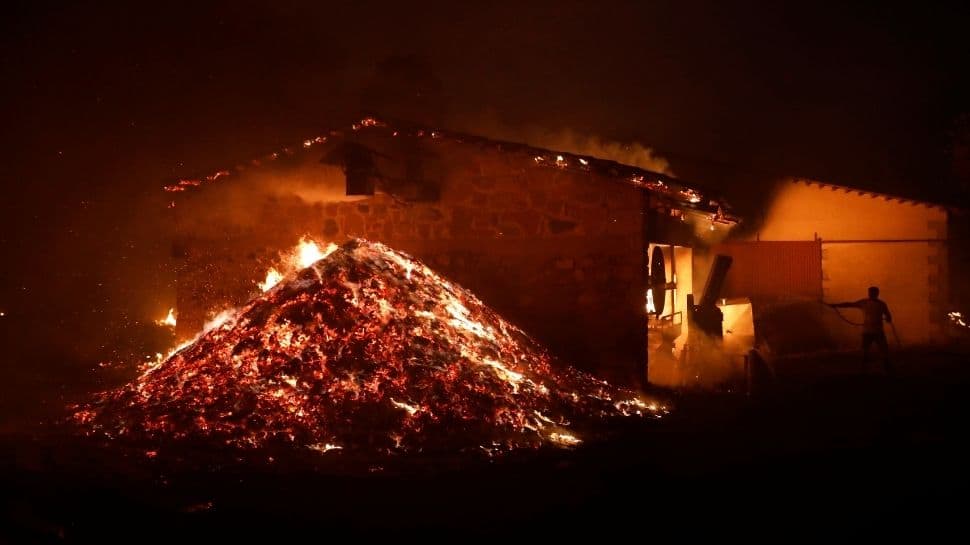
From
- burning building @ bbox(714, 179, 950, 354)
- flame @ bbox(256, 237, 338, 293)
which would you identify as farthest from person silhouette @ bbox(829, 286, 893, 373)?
flame @ bbox(256, 237, 338, 293)

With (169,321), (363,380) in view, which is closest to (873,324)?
(363,380)

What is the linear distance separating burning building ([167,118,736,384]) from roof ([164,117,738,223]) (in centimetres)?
2

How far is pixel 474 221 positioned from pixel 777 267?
1065 centimetres

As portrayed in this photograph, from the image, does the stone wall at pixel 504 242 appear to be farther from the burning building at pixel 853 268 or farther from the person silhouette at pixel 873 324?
the burning building at pixel 853 268

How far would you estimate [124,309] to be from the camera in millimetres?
19938

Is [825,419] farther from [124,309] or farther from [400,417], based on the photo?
[124,309]

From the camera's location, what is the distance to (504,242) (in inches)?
428

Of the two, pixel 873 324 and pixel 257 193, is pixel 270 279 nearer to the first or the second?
pixel 257 193

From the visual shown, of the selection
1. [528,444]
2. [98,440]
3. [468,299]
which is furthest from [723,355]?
[98,440]

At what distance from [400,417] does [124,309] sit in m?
15.4

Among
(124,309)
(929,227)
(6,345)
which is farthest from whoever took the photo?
(124,309)

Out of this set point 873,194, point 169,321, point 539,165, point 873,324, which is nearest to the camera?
point 539,165

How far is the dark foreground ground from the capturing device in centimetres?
513

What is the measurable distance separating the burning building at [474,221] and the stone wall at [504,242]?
0.06ft
